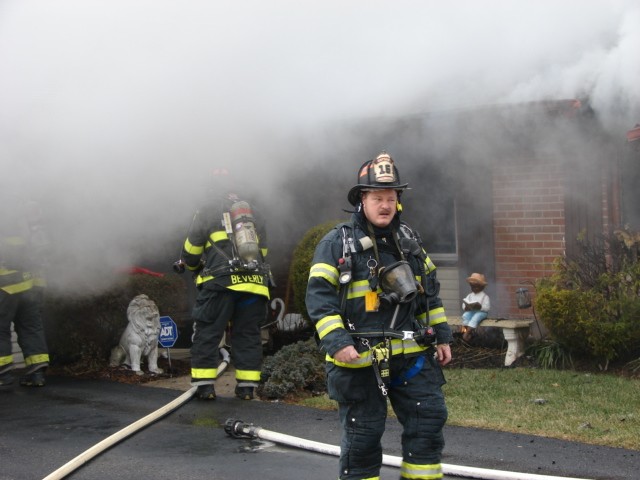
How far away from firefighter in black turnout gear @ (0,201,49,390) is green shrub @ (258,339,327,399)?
6.70ft

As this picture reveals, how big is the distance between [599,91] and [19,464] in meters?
4.72

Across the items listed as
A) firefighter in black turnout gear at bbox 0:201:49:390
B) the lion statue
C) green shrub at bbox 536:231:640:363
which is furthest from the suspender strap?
the lion statue

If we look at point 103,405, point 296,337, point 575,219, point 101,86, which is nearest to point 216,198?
point 101,86

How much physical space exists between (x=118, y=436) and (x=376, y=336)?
2281 mm

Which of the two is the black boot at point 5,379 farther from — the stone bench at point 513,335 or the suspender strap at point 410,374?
the suspender strap at point 410,374

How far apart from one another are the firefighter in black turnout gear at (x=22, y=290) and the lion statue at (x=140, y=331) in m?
0.80

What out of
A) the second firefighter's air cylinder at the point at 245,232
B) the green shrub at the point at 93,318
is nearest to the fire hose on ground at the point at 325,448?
the second firefighter's air cylinder at the point at 245,232

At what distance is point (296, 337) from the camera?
9961mm

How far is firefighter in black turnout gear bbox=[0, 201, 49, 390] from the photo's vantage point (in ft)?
25.0

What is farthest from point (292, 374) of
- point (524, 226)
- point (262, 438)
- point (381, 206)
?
point (524, 226)

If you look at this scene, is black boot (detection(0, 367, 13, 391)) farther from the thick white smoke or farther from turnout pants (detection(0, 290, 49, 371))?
the thick white smoke

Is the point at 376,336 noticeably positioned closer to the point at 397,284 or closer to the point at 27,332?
the point at 397,284

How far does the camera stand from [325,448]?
557cm

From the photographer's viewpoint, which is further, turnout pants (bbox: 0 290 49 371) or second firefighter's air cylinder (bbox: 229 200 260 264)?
turnout pants (bbox: 0 290 49 371)
